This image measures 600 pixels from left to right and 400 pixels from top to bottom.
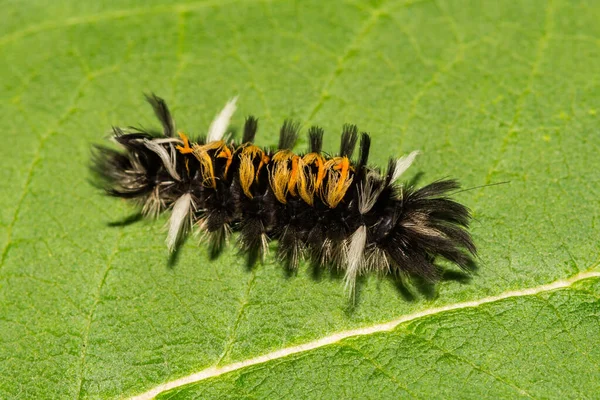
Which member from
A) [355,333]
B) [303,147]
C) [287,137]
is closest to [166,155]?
[287,137]

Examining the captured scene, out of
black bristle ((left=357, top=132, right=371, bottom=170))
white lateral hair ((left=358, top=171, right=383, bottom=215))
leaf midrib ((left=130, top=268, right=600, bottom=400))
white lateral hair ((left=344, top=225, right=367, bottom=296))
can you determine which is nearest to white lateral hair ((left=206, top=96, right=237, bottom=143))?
black bristle ((left=357, top=132, right=371, bottom=170))

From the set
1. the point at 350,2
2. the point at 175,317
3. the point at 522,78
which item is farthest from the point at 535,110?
the point at 175,317

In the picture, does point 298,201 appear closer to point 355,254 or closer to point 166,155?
point 355,254

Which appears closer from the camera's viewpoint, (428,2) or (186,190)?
(186,190)

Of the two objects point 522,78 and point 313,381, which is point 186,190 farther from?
point 522,78

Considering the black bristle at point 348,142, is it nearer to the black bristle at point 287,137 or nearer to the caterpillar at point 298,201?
the caterpillar at point 298,201

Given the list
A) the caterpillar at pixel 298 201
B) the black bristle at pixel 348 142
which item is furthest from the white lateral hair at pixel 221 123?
the black bristle at pixel 348 142
